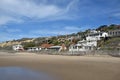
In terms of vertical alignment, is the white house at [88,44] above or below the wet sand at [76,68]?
above

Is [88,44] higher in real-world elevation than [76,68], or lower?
higher

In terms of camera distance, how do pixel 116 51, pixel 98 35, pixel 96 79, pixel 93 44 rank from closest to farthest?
pixel 96 79 → pixel 116 51 → pixel 93 44 → pixel 98 35

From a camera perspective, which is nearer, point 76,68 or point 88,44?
point 76,68

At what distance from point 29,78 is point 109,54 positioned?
24.9 m

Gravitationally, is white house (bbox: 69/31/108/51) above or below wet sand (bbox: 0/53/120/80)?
above

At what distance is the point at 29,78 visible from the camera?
39.0ft

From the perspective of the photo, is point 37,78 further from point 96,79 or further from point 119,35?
point 119,35

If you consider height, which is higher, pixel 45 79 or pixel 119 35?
pixel 119 35

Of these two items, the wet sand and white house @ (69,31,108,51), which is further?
white house @ (69,31,108,51)

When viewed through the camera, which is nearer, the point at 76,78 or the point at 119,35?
the point at 76,78

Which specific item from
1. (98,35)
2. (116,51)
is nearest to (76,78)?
(116,51)

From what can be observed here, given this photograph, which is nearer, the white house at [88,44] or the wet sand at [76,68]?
the wet sand at [76,68]

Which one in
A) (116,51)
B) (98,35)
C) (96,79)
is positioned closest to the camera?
(96,79)

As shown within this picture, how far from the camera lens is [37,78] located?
11.9m
